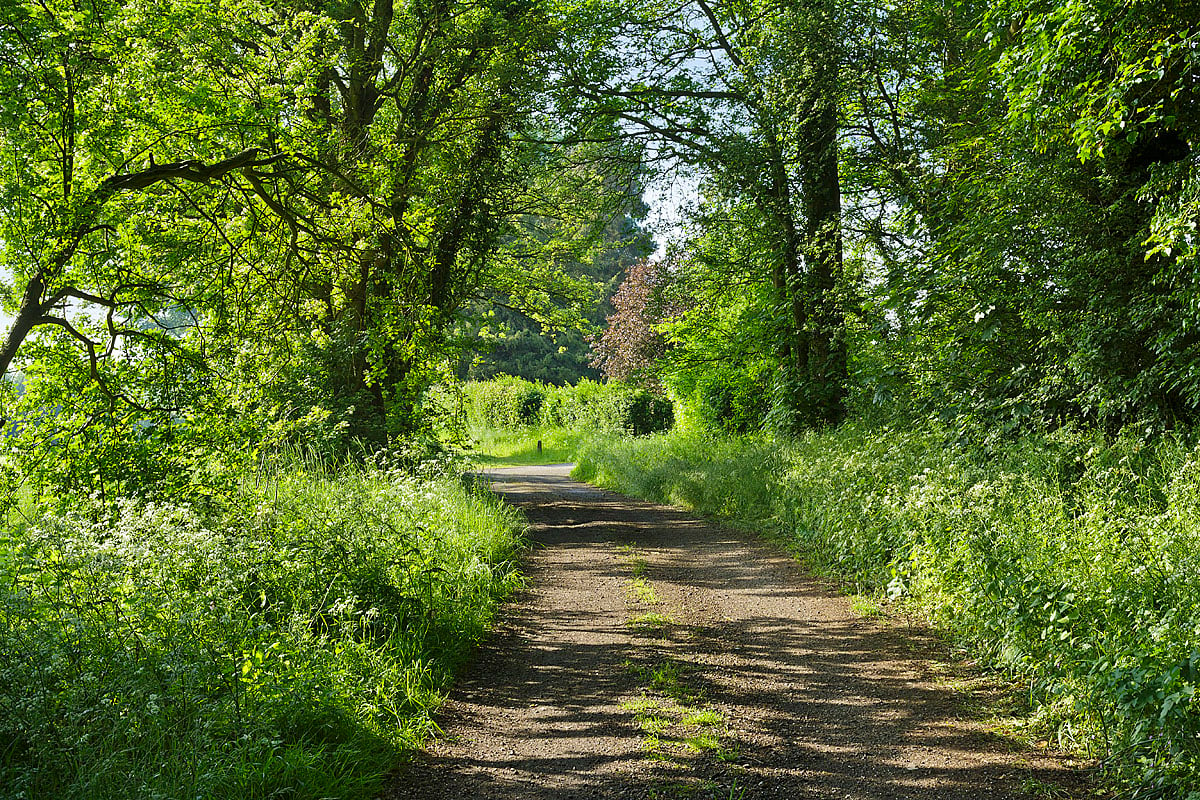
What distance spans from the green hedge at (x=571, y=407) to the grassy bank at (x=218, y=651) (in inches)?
546

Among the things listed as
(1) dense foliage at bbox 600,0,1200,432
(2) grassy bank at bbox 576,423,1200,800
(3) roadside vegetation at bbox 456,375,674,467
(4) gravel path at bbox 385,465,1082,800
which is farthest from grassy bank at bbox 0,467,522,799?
(3) roadside vegetation at bbox 456,375,674,467

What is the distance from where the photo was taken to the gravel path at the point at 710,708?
4.04 m

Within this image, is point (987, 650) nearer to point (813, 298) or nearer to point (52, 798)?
point (52, 798)

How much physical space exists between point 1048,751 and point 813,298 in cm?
999

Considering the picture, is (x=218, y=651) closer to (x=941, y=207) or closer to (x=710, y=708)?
(x=710, y=708)

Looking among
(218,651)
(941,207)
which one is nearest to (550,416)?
(941,207)

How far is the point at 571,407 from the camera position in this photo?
30828 millimetres

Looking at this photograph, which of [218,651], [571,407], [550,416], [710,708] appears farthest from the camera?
[550,416]

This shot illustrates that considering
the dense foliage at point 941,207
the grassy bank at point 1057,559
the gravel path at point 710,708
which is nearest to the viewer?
the grassy bank at point 1057,559

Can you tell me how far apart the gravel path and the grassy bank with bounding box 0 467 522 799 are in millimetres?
446

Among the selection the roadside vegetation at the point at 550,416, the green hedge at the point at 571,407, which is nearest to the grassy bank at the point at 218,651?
the green hedge at the point at 571,407

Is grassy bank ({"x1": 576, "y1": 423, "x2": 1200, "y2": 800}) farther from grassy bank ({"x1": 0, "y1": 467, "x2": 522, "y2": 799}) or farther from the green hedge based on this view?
the green hedge

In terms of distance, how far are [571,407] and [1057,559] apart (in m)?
26.1

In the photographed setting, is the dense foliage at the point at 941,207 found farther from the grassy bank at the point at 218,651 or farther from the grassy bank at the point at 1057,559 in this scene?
the grassy bank at the point at 218,651
